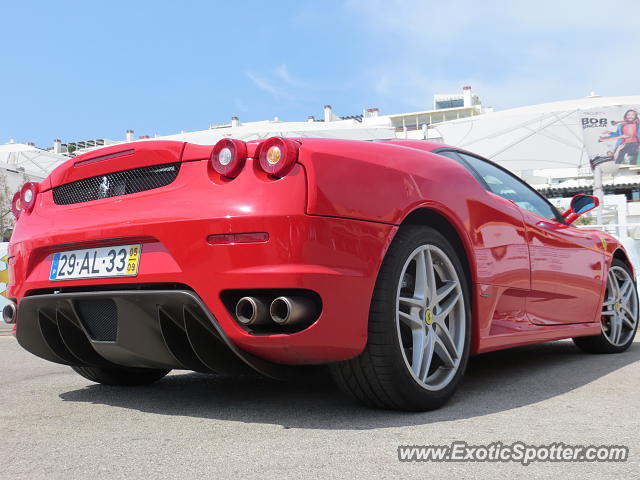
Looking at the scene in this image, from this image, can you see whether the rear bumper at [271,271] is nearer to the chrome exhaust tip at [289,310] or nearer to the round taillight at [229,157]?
the chrome exhaust tip at [289,310]

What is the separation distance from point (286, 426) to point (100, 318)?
2.84 ft

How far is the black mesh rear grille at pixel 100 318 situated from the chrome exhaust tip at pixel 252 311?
57cm

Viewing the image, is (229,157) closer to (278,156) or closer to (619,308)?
(278,156)

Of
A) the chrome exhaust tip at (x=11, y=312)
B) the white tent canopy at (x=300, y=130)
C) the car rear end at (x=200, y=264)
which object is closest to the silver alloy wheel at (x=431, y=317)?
the car rear end at (x=200, y=264)

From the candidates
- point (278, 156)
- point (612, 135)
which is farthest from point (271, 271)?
point (612, 135)

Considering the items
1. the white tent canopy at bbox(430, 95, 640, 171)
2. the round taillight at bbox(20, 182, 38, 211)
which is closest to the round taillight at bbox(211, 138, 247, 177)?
the round taillight at bbox(20, 182, 38, 211)

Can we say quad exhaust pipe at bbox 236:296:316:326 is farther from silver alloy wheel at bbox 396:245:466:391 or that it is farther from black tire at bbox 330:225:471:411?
silver alloy wheel at bbox 396:245:466:391

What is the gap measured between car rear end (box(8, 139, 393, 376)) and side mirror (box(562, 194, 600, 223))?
2.33 meters

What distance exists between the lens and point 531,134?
101875 mm

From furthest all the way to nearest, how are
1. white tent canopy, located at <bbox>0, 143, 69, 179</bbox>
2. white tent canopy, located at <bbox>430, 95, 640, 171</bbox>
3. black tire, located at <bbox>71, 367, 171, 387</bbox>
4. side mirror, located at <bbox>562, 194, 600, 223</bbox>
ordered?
white tent canopy, located at <bbox>430, 95, 640, 171</bbox> → white tent canopy, located at <bbox>0, 143, 69, 179</bbox> → side mirror, located at <bbox>562, 194, 600, 223</bbox> → black tire, located at <bbox>71, 367, 171, 387</bbox>

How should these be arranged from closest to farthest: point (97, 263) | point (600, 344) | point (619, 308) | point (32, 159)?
point (97, 263), point (600, 344), point (619, 308), point (32, 159)

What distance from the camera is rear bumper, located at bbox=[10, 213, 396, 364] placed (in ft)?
7.77

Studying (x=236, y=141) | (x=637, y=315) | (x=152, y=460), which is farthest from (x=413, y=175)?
(x=637, y=315)

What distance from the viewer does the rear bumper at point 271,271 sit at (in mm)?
2367
